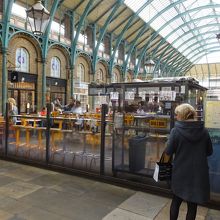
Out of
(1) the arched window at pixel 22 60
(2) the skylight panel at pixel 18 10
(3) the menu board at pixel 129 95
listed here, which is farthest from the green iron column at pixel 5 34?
(3) the menu board at pixel 129 95

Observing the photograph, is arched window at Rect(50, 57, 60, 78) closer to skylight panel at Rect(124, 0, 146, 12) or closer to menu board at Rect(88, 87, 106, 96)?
skylight panel at Rect(124, 0, 146, 12)

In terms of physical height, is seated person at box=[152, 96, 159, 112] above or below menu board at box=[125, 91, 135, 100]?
below

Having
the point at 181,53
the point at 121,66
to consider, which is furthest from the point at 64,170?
the point at 181,53

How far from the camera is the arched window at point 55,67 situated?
17906 mm

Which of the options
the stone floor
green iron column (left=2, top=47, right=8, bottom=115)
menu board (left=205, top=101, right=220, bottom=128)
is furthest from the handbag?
green iron column (left=2, top=47, right=8, bottom=115)

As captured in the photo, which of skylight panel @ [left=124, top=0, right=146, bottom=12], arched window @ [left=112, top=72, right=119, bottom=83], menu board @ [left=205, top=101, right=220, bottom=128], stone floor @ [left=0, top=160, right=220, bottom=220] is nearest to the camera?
stone floor @ [left=0, top=160, right=220, bottom=220]

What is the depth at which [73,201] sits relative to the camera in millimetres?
4453

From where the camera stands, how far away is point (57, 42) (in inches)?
701

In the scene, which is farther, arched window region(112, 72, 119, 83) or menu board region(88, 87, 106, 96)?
arched window region(112, 72, 119, 83)

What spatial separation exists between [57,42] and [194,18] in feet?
67.3

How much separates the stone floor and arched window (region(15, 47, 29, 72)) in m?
10.9

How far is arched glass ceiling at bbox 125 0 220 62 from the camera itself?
2495cm

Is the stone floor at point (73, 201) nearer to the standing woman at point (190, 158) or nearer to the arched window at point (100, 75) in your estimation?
the standing woman at point (190, 158)

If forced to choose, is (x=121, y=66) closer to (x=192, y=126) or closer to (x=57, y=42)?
(x=57, y=42)
